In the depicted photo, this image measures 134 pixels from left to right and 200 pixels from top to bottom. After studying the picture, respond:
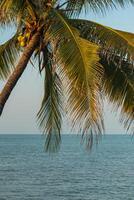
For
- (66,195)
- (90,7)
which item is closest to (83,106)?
(90,7)

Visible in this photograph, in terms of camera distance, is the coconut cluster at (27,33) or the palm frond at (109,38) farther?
the coconut cluster at (27,33)

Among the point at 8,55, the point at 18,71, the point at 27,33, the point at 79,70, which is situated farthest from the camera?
the point at 8,55

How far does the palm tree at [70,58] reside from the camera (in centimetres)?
947

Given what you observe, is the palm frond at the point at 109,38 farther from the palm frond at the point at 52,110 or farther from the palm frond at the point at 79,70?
the palm frond at the point at 52,110

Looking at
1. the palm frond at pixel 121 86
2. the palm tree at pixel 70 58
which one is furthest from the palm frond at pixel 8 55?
the palm frond at pixel 121 86

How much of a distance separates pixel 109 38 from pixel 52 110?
265 centimetres

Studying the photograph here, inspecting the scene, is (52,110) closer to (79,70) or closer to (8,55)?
(8,55)

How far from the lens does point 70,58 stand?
32.3ft

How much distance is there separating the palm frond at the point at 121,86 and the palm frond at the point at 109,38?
0.55 m

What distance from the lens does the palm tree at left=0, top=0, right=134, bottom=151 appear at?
947cm

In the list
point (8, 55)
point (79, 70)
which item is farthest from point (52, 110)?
point (79, 70)

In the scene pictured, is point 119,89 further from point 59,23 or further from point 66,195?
point 66,195

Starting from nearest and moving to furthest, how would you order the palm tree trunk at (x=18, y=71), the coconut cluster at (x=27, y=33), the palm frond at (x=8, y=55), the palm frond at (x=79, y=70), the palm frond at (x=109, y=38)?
the palm frond at (x=79, y=70)
the palm frond at (x=109, y=38)
the palm tree trunk at (x=18, y=71)
the coconut cluster at (x=27, y=33)
the palm frond at (x=8, y=55)

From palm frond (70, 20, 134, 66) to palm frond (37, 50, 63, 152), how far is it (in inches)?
59.7
